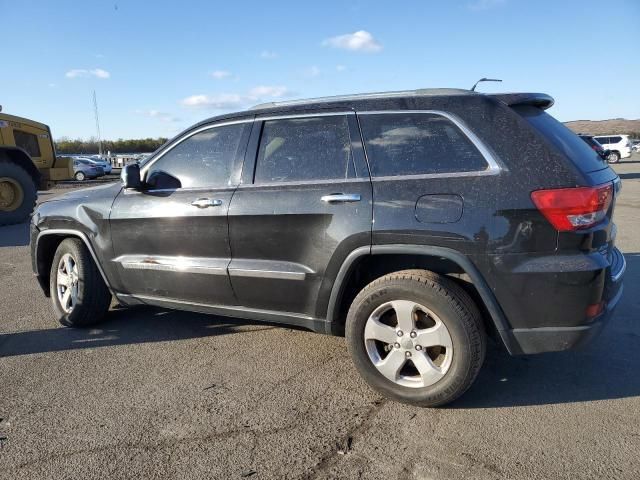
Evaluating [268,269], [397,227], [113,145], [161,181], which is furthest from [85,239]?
[113,145]

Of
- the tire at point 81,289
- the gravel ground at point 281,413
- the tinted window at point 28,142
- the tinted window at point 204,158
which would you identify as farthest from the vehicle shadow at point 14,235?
the tinted window at point 204,158

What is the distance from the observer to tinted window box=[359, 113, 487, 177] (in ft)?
9.67

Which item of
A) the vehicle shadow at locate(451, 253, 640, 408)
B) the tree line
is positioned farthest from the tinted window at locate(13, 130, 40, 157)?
the tree line

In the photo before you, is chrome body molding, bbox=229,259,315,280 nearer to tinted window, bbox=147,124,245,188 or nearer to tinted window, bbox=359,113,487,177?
tinted window, bbox=147,124,245,188

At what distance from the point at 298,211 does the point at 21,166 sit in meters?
11.0

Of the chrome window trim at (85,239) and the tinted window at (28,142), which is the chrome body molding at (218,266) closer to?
the chrome window trim at (85,239)

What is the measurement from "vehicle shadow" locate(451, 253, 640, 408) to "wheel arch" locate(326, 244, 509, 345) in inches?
20.1

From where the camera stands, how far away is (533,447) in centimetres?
260

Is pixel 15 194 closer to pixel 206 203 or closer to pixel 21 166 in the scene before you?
pixel 21 166

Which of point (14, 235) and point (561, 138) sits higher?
point (561, 138)

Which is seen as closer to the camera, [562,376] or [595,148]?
[562,376]

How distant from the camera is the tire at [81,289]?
4.37 meters

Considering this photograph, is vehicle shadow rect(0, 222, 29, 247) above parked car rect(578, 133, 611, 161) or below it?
below

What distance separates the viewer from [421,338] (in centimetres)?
297
